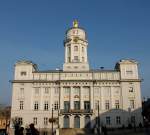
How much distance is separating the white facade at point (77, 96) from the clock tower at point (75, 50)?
2.09m

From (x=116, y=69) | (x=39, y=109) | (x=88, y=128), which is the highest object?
(x=116, y=69)

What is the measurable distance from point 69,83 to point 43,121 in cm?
1162

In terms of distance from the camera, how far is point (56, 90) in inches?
2987

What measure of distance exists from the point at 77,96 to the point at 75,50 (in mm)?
14152

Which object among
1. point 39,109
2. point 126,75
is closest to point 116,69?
point 126,75

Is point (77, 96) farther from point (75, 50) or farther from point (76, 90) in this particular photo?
point (75, 50)

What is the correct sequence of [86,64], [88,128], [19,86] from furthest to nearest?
[86,64], [19,86], [88,128]

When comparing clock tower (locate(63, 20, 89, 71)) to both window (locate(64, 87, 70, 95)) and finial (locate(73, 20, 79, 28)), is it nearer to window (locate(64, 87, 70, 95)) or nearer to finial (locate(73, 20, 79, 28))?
finial (locate(73, 20, 79, 28))

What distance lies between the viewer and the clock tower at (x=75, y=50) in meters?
80.2

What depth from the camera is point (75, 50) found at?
271ft

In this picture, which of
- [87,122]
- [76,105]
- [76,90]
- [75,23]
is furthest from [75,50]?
[87,122]

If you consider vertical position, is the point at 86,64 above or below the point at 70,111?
above

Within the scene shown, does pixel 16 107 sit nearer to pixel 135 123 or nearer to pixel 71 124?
pixel 71 124

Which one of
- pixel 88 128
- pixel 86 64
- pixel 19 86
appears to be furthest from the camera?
pixel 86 64
